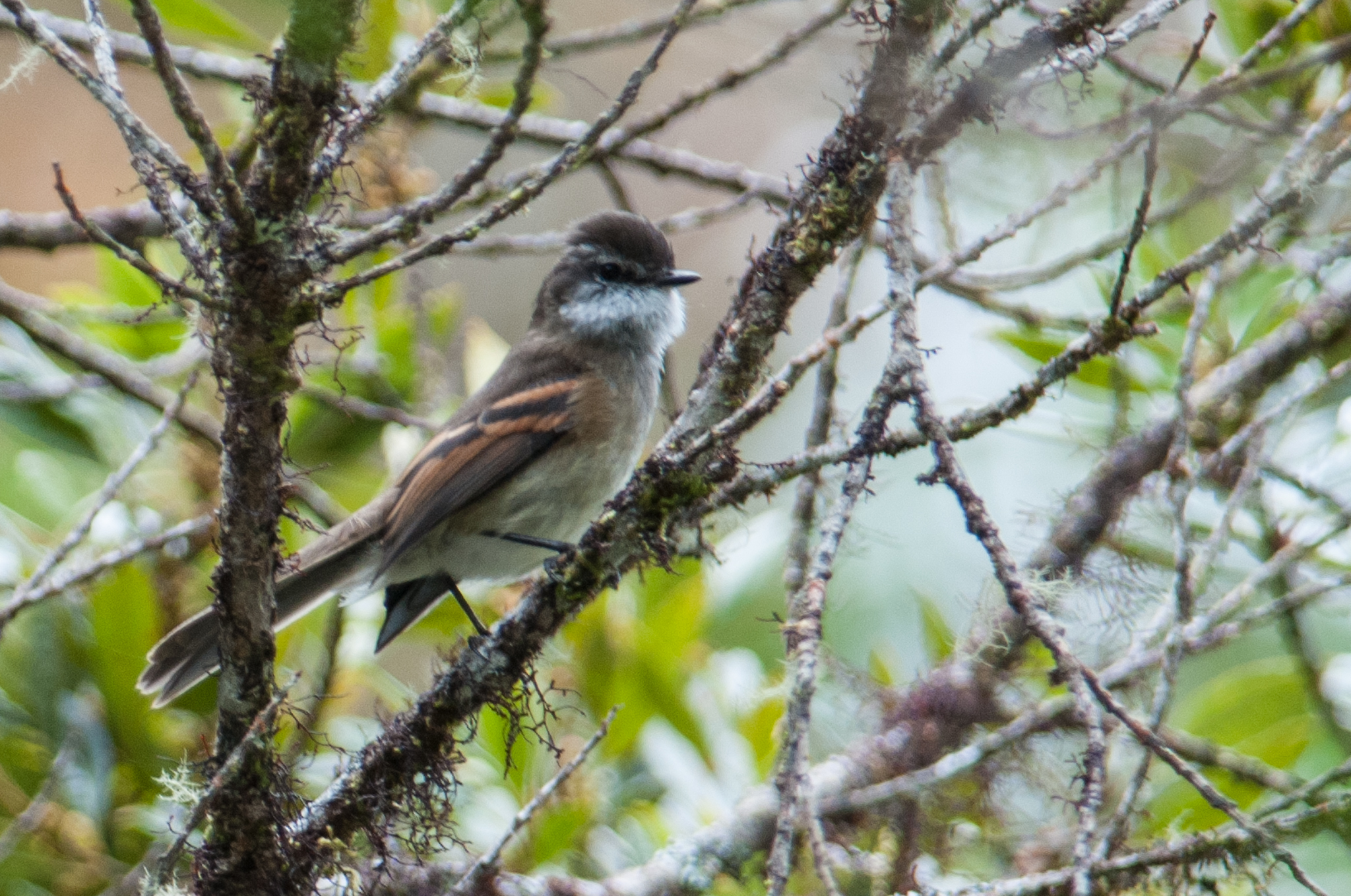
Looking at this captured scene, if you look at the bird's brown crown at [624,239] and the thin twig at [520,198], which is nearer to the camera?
the thin twig at [520,198]

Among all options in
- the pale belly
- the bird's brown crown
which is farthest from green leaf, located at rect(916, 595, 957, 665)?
the bird's brown crown

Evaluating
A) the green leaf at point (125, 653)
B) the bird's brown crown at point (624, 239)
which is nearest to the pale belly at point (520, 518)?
the green leaf at point (125, 653)

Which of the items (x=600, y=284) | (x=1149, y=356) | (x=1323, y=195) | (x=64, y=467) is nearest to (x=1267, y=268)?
(x=1149, y=356)

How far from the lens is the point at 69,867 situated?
355cm

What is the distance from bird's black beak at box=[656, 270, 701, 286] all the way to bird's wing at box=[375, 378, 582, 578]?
662 mm

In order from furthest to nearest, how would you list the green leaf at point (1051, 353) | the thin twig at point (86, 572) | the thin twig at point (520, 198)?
the green leaf at point (1051, 353) < the thin twig at point (86, 572) < the thin twig at point (520, 198)

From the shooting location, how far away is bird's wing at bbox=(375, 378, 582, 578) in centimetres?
389

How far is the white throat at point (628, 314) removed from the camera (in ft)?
15.4

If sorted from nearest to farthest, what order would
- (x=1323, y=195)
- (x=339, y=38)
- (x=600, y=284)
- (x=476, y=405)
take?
(x=339, y=38) < (x=1323, y=195) < (x=476, y=405) < (x=600, y=284)

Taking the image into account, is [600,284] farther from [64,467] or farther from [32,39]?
[32,39]

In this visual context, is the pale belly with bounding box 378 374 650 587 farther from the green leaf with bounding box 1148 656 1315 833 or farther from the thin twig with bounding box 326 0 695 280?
the green leaf with bounding box 1148 656 1315 833

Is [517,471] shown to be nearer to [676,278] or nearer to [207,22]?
[676,278]

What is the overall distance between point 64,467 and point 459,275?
6.17 m

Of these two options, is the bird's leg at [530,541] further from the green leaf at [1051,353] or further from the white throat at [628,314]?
the green leaf at [1051,353]
